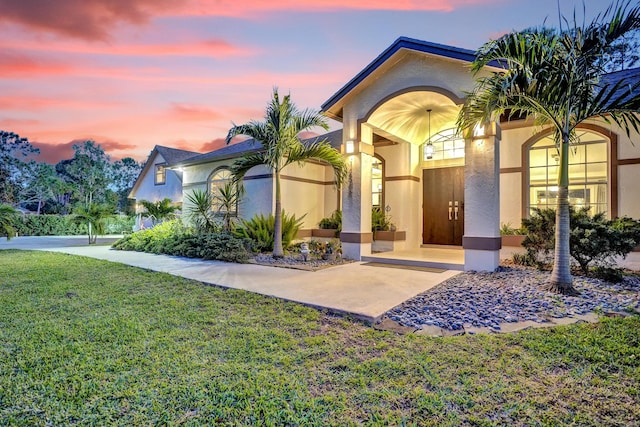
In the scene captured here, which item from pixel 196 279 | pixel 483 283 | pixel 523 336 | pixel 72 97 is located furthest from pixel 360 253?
pixel 72 97

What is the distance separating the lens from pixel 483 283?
5859 mm

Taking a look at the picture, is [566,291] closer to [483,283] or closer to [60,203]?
[483,283]

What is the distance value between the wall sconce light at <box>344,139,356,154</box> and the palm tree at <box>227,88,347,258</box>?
0.28 metres

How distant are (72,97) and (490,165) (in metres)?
14.4

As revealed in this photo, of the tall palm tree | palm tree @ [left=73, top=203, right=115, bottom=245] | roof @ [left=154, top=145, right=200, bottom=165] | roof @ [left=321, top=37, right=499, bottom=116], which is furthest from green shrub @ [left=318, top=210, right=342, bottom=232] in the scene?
roof @ [left=154, top=145, right=200, bottom=165]

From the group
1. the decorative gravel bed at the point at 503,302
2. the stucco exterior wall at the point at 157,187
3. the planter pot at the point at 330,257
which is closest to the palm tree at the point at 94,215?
the stucco exterior wall at the point at 157,187

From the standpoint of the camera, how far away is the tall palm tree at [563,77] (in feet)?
15.5

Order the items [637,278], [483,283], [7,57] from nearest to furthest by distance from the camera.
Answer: [483,283]
[637,278]
[7,57]

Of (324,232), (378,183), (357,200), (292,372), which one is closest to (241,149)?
(324,232)

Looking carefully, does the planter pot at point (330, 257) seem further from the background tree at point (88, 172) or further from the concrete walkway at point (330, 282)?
the background tree at point (88, 172)

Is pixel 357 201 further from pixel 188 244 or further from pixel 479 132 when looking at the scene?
pixel 188 244

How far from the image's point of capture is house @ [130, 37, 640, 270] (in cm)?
704

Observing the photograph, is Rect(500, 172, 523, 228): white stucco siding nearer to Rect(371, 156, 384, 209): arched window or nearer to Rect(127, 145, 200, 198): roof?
Rect(371, 156, 384, 209): arched window

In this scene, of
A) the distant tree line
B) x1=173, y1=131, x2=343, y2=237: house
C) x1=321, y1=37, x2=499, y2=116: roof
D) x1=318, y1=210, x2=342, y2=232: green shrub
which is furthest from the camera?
the distant tree line
